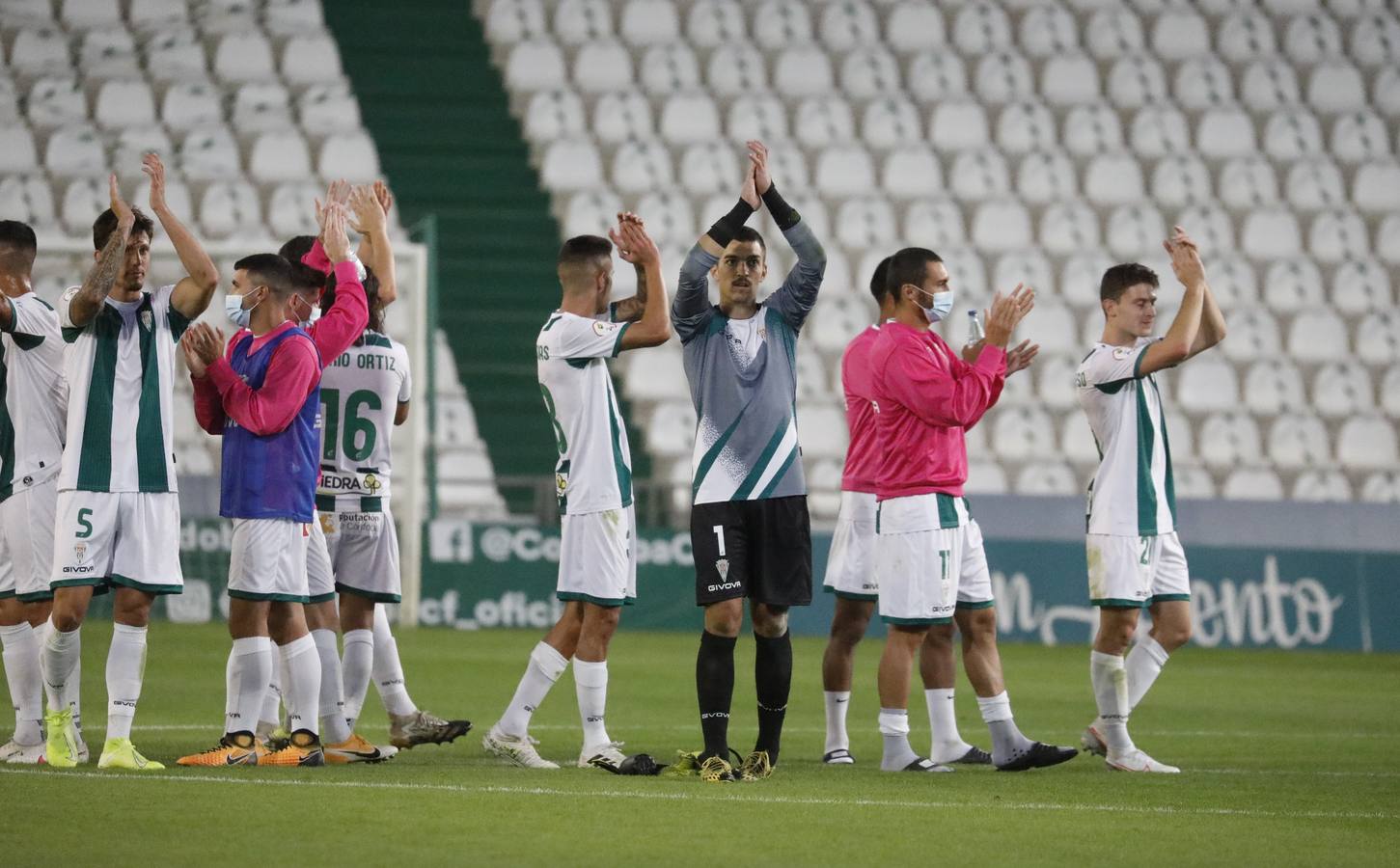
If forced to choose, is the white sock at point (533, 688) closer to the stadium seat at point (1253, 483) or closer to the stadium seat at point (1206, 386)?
the stadium seat at point (1253, 483)

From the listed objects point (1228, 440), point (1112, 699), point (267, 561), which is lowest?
point (1112, 699)

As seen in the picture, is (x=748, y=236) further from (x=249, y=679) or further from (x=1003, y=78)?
(x=1003, y=78)

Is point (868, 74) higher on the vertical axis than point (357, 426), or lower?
higher

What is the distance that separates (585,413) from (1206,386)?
14659 mm

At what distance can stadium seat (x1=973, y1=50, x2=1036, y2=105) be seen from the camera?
23172 millimetres

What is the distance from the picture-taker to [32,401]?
25.4 ft

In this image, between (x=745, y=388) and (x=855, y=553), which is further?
(x=855, y=553)

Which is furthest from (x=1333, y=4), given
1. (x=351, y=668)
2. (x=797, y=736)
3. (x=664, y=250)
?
A: (x=351, y=668)

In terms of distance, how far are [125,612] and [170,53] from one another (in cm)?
1587

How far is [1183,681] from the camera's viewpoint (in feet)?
43.5

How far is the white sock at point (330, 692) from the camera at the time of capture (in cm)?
795

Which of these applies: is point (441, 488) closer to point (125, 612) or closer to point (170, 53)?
point (170, 53)

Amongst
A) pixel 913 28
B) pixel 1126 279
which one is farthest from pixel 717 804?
pixel 913 28

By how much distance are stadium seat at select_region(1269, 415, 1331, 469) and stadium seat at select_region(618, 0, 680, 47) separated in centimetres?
873
